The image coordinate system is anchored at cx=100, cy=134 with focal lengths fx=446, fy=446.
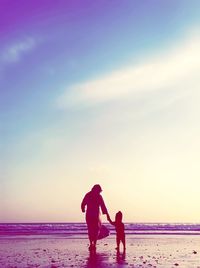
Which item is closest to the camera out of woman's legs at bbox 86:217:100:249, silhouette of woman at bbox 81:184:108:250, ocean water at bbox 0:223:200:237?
woman's legs at bbox 86:217:100:249

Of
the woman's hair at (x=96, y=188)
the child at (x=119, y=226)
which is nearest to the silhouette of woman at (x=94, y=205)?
the woman's hair at (x=96, y=188)

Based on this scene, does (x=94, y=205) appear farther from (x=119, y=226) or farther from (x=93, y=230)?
(x=119, y=226)

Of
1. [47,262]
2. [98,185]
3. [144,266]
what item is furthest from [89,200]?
[144,266]

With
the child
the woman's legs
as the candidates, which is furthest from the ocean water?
the woman's legs

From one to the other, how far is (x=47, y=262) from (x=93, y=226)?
4352 millimetres

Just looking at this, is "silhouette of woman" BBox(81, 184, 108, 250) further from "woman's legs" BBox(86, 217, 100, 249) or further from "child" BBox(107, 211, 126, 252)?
"child" BBox(107, 211, 126, 252)

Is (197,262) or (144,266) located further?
(197,262)

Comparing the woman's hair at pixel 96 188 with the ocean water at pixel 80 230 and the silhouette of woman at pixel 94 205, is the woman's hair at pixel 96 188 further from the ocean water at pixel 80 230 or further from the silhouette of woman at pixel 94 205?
the ocean water at pixel 80 230

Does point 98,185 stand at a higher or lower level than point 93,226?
higher

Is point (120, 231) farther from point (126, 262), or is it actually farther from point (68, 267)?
point (68, 267)

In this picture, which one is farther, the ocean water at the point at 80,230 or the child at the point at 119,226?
the ocean water at the point at 80,230

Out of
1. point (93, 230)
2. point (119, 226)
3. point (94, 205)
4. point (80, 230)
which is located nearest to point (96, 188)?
point (94, 205)

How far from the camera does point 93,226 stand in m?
17.9

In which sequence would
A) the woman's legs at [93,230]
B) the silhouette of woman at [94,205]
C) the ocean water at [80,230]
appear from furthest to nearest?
the ocean water at [80,230] < the silhouette of woman at [94,205] < the woman's legs at [93,230]
